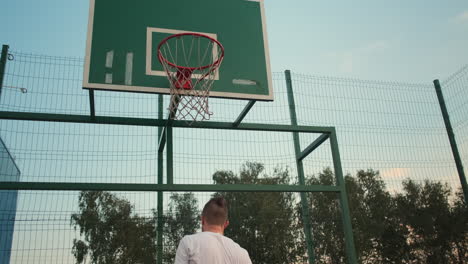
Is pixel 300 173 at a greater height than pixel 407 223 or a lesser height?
greater

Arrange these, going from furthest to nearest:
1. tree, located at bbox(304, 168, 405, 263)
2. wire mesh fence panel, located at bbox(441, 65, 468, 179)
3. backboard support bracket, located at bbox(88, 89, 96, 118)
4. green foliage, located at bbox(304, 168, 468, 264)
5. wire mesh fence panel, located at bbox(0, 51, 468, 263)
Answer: tree, located at bbox(304, 168, 405, 263)
green foliage, located at bbox(304, 168, 468, 264)
wire mesh fence panel, located at bbox(441, 65, 468, 179)
wire mesh fence panel, located at bbox(0, 51, 468, 263)
backboard support bracket, located at bbox(88, 89, 96, 118)

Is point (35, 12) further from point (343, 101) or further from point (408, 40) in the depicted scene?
point (408, 40)

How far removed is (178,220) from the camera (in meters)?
5.16

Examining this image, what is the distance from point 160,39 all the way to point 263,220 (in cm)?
346

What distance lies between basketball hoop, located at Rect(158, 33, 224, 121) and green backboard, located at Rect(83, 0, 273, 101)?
0.41ft

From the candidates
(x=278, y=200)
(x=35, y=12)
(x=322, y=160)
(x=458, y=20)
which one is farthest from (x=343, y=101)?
(x=35, y=12)

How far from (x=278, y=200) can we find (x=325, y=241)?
3.98 feet

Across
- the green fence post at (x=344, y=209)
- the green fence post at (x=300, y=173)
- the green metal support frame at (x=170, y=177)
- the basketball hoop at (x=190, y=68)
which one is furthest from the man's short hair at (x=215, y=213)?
the green fence post at (x=300, y=173)

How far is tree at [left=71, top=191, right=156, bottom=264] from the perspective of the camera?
4.84m

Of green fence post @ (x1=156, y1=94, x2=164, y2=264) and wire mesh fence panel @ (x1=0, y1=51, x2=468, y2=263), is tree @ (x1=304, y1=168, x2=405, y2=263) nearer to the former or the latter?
wire mesh fence panel @ (x1=0, y1=51, x2=468, y2=263)

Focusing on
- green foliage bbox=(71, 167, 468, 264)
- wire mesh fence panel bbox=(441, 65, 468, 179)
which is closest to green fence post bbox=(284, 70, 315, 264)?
green foliage bbox=(71, 167, 468, 264)

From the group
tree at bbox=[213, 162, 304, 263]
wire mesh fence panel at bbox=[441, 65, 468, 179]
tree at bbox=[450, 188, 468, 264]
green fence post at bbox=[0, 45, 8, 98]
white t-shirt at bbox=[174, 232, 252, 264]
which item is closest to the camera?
white t-shirt at bbox=[174, 232, 252, 264]

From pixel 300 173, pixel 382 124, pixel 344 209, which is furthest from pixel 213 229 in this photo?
pixel 382 124

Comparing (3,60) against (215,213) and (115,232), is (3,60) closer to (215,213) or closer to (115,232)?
(115,232)
